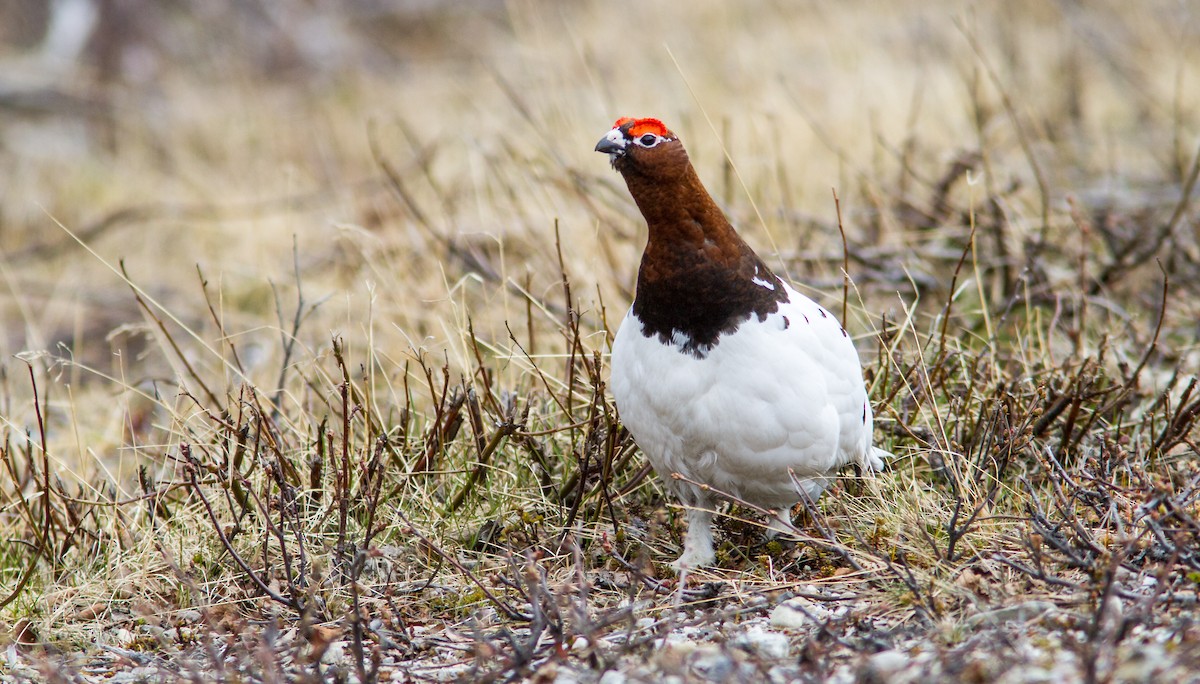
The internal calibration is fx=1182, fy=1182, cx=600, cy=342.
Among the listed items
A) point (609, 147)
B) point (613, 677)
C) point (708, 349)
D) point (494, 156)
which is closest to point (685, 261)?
point (708, 349)

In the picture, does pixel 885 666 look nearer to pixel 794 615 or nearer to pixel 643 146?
pixel 794 615

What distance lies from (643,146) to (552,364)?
1.46 m

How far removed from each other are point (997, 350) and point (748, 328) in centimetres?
152

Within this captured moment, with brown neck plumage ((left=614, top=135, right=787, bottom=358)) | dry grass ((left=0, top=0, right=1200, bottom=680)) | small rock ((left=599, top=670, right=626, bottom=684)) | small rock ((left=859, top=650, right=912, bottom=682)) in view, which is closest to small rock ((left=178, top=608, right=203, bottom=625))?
dry grass ((left=0, top=0, right=1200, bottom=680))

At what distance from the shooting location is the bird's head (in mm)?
2615

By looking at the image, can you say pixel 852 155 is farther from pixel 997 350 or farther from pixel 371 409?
pixel 371 409

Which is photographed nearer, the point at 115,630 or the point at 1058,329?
the point at 115,630

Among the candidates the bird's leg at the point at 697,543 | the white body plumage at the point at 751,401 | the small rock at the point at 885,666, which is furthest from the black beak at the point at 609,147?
the small rock at the point at 885,666

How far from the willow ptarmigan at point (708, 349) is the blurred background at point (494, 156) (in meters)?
0.64

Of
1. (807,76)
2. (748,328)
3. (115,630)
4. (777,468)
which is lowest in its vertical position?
(115,630)

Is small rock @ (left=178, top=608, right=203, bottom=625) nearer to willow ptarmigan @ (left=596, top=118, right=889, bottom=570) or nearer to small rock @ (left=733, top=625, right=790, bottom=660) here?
willow ptarmigan @ (left=596, top=118, right=889, bottom=570)

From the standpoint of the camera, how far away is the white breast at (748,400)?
2631 mm

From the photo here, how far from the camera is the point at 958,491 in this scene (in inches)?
116

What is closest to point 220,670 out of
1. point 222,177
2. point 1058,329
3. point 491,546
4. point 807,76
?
point 491,546
